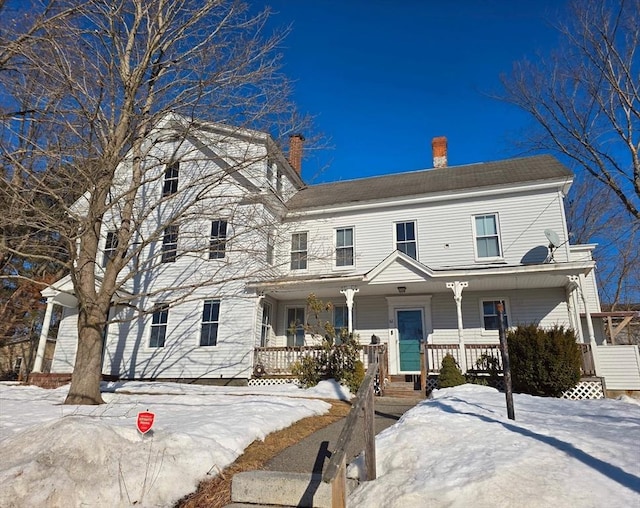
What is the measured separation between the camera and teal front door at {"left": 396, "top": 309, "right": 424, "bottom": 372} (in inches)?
568

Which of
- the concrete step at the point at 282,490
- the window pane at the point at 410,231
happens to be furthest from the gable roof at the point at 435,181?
the concrete step at the point at 282,490

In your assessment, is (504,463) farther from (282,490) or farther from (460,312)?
(460,312)

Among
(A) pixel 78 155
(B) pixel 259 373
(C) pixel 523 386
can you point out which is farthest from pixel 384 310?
(A) pixel 78 155

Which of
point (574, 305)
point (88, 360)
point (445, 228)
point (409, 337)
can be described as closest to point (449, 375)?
point (409, 337)

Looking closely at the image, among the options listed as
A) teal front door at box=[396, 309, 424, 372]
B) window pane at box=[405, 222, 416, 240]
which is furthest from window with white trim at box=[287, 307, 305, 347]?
window pane at box=[405, 222, 416, 240]

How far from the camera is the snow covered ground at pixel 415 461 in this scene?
3.19 meters

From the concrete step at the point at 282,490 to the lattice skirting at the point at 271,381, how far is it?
31.6 feet

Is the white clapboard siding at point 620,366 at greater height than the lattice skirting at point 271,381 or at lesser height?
greater

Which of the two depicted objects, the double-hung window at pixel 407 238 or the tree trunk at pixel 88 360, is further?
the double-hung window at pixel 407 238

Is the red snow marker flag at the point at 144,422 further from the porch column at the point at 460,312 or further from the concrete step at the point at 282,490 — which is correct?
the porch column at the point at 460,312

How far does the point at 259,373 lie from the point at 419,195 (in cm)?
844

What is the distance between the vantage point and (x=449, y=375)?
11414 mm

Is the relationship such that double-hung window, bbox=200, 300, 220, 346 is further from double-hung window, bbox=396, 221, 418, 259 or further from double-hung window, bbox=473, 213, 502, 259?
double-hung window, bbox=473, 213, 502, 259

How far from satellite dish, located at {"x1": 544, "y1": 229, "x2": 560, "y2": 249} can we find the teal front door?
4.62 metres
